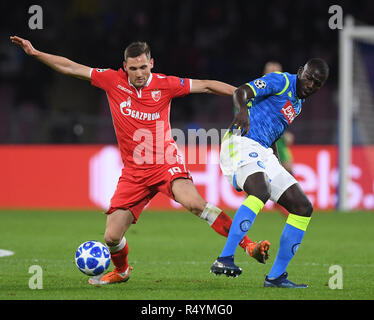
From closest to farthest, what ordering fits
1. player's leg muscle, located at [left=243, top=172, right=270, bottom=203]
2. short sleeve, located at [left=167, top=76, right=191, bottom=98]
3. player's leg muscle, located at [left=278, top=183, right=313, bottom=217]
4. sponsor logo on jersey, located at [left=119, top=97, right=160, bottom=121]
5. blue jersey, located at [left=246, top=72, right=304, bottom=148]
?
player's leg muscle, located at [left=243, top=172, right=270, bottom=203]
player's leg muscle, located at [left=278, top=183, right=313, bottom=217]
blue jersey, located at [left=246, top=72, right=304, bottom=148]
sponsor logo on jersey, located at [left=119, top=97, right=160, bottom=121]
short sleeve, located at [left=167, top=76, right=191, bottom=98]

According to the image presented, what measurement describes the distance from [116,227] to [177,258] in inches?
82.2

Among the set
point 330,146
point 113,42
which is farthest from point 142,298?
point 113,42

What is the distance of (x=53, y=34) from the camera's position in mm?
19594

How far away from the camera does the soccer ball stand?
6.17 metres

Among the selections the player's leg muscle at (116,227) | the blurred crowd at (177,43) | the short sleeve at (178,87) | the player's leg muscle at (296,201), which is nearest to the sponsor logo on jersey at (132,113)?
the short sleeve at (178,87)

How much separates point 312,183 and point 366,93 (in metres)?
2.55

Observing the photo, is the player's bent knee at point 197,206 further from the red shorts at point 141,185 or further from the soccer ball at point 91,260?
the soccer ball at point 91,260

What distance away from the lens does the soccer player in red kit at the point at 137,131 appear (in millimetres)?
6418

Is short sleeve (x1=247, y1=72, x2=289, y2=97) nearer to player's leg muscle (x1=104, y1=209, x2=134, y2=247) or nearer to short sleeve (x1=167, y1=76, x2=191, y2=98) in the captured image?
short sleeve (x1=167, y1=76, x2=191, y2=98)

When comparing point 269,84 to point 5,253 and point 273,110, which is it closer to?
point 273,110

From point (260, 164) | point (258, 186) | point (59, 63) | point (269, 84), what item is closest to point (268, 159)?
point (260, 164)

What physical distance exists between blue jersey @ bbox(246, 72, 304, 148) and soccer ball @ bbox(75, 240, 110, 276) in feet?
5.11

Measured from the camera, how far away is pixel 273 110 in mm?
6211

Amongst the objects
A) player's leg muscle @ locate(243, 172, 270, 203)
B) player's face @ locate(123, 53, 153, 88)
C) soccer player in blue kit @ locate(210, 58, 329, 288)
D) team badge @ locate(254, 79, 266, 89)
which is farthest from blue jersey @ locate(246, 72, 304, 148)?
player's face @ locate(123, 53, 153, 88)
